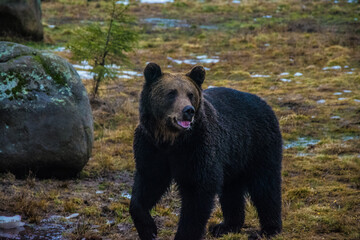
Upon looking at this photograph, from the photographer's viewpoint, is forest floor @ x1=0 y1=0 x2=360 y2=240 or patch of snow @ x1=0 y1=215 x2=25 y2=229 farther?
forest floor @ x1=0 y1=0 x2=360 y2=240

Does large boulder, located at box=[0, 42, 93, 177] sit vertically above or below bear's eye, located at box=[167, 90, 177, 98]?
below

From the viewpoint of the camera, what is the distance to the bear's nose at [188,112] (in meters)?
4.03

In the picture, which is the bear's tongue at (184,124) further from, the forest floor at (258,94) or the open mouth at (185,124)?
the forest floor at (258,94)

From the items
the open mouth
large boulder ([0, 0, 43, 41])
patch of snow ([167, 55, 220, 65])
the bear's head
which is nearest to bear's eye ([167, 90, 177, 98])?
the bear's head

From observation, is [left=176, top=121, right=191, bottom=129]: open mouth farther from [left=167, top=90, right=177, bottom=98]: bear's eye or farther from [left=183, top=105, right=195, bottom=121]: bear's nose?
[left=167, top=90, right=177, bottom=98]: bear's eye

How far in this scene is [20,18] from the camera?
624 inches

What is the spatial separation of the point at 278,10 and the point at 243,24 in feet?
19.1

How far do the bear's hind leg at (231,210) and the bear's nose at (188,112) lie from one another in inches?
74.7

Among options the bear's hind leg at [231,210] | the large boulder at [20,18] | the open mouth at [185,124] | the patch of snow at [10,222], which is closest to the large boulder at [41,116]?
the patch of snow at [10,222]

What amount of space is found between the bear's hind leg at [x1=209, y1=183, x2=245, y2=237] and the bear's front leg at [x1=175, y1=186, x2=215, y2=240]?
1197 millimetres

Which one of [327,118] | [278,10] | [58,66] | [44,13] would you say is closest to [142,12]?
[44,13]

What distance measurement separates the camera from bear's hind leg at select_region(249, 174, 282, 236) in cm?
539

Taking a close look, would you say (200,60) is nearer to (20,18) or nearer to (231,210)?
(20,18)

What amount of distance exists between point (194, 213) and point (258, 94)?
9098 millimetres
